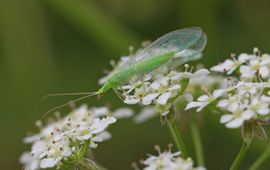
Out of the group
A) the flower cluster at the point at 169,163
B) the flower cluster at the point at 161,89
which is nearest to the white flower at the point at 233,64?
the flower cluster at the point at 161,89

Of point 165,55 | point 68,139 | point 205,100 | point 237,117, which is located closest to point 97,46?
point 165,55

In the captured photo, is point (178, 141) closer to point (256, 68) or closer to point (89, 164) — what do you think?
point (89, 164)

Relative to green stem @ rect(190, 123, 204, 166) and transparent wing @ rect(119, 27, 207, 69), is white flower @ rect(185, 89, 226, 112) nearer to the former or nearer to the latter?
transparent wing @ rect(119, 27, 207, 69)

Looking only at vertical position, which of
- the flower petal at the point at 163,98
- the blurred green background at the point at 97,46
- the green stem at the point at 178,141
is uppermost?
the blurred green background at the point at 97,46

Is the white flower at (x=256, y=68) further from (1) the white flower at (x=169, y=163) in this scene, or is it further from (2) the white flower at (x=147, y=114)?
(2) the white flower at (x=147, y=114)

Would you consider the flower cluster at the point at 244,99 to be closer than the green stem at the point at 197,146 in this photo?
Yes

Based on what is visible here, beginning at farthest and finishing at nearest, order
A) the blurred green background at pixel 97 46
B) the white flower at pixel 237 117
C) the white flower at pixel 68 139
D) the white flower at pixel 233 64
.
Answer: the blurred green background at pixel 97 46, the white flower at pixel 233 64, the white flower at pixel 68 139, the white flower at pixel 237 117

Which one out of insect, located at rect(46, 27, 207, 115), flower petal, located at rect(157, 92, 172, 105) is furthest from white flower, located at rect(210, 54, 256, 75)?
flower petal, located at rect(157, 92, 172, 105)

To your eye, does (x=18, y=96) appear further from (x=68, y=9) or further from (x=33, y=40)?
(x=68, y=9)
